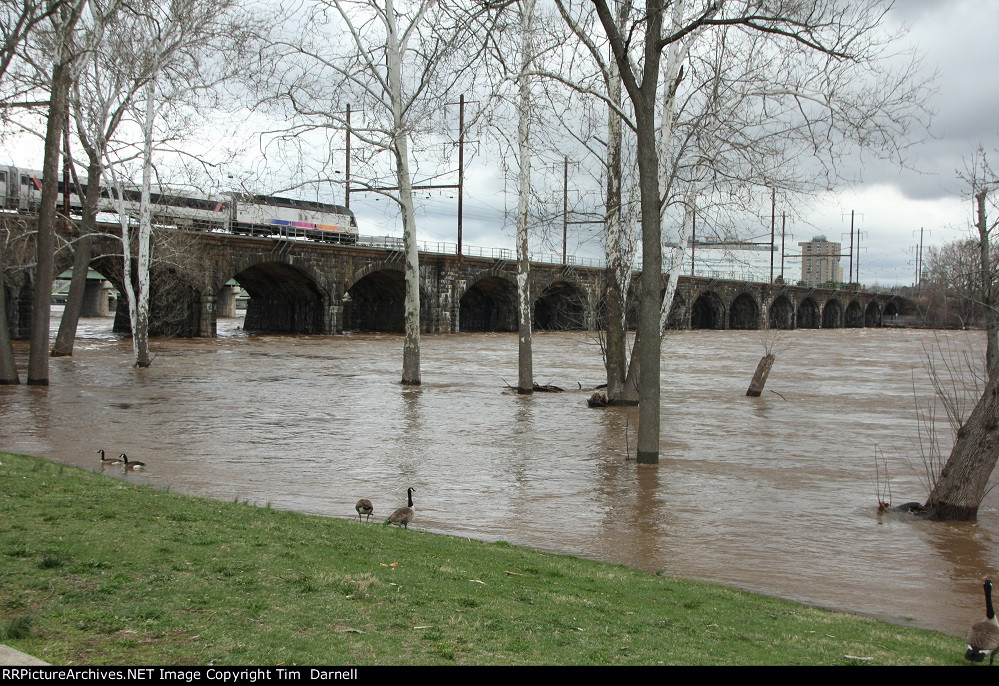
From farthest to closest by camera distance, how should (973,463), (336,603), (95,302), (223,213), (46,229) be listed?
(95,302), (223,213), (46,229), (973,463), (336,603)

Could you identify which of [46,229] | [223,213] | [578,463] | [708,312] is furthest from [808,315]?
[578,463]

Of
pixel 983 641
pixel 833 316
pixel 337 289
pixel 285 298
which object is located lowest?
pixel 983 641

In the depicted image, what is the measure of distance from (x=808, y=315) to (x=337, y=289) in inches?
3338

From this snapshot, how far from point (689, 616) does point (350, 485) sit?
7212 mm

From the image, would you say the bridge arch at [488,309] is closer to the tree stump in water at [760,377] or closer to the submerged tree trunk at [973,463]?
the tree stump in water at [760,377]

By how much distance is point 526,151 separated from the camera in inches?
933

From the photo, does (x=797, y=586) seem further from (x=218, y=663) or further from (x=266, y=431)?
(x=266, y=431)

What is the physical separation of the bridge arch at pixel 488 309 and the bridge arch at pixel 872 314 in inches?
2951

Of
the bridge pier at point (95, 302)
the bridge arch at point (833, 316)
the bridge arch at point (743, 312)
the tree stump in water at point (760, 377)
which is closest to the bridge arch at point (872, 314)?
the bridge arch at point (833, 316)

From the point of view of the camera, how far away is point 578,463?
15.3 m

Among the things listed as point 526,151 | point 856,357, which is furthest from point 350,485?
point 856,357

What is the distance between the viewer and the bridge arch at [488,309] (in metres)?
79.1

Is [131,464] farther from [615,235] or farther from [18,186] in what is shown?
[18,186]

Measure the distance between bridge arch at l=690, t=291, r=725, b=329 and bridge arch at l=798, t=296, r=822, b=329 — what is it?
22.5 metres
